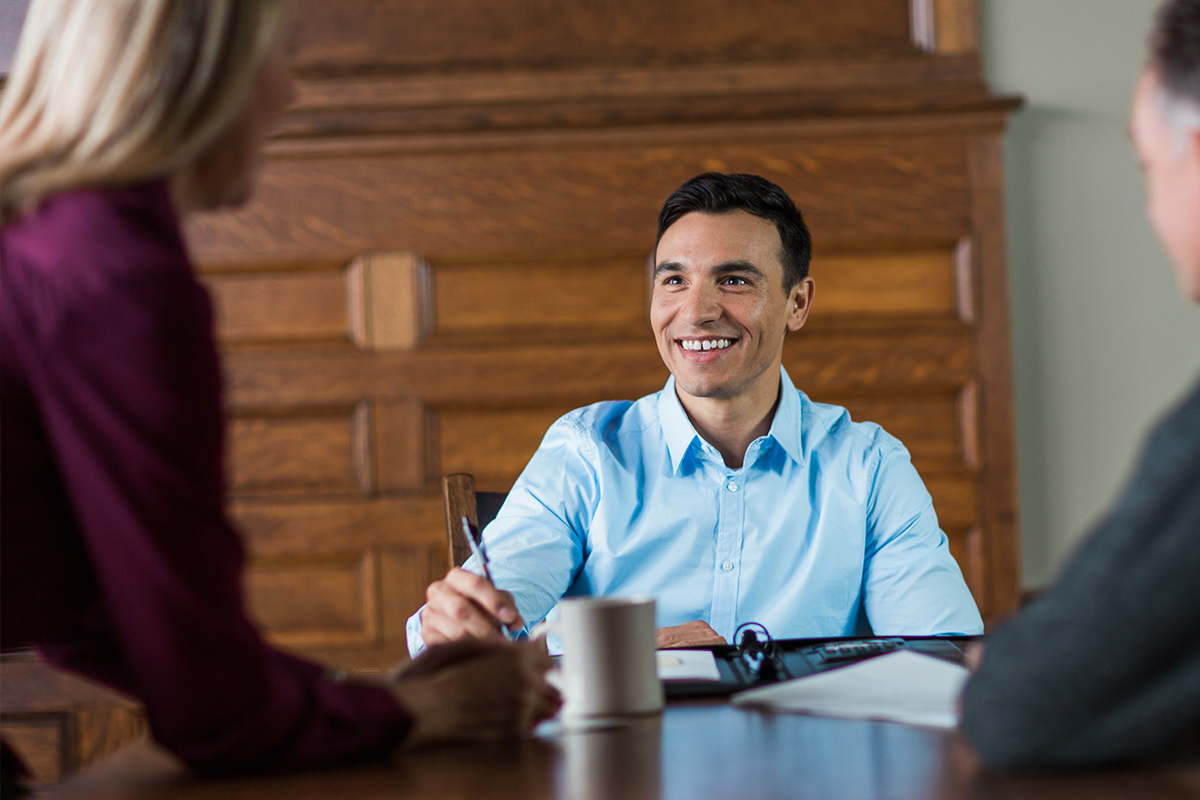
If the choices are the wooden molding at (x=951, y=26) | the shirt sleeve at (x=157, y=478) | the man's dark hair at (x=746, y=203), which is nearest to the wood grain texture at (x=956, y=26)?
the wooden molding at (x=951, y=26)

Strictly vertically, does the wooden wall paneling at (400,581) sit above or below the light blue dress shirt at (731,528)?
below

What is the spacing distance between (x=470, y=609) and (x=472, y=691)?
296 millimetres

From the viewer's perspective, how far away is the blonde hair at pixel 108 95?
768 millimetres

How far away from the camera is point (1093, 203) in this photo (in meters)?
3.19

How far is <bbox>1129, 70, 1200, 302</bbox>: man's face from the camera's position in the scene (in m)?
0.83

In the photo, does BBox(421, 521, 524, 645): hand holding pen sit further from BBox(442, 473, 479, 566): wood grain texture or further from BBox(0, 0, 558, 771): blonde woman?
BBox(442, 473, 479, 566): wood grain texture

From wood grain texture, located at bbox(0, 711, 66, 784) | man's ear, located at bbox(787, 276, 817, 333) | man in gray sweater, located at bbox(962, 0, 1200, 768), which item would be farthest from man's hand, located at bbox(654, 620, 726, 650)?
wood grain texture, located at bbox(0, 711, 66, 784)

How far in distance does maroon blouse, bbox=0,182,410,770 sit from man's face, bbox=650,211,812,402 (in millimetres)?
1203

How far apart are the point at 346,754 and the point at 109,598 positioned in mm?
214

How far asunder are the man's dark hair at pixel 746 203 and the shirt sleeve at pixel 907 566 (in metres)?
0.43

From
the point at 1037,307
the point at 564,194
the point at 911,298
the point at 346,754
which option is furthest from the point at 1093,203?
the point at 346,754

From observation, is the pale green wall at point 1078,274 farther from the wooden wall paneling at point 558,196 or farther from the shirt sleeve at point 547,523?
the shirt sleeve at point 547,523

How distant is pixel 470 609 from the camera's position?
118 centimetres

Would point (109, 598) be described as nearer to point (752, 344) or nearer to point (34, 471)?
point (34, 471)
